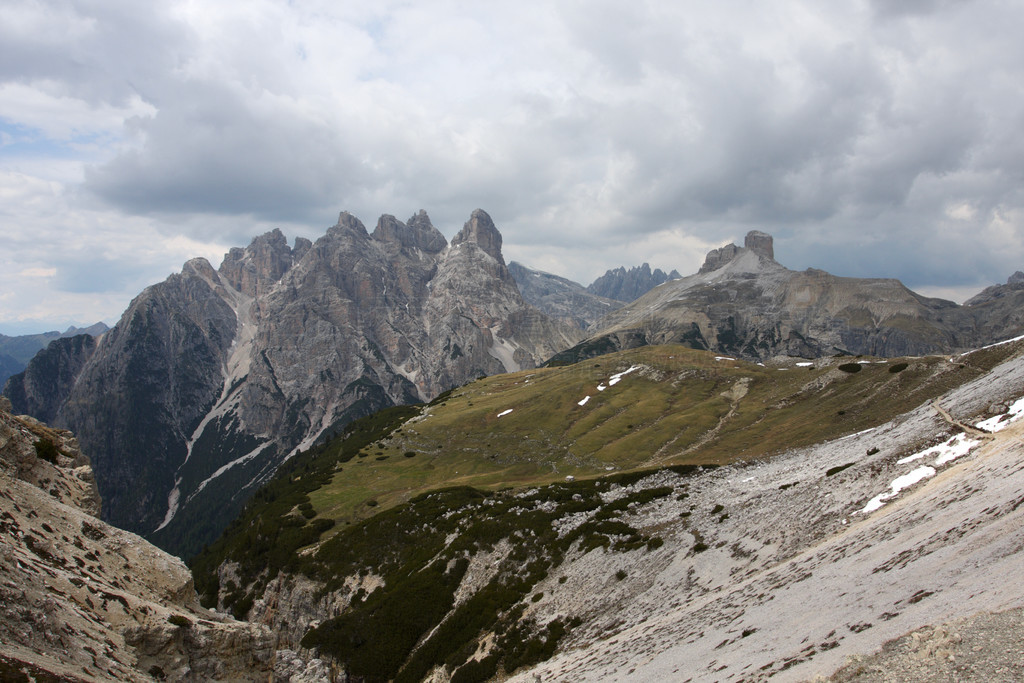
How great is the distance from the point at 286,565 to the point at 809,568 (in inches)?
2932

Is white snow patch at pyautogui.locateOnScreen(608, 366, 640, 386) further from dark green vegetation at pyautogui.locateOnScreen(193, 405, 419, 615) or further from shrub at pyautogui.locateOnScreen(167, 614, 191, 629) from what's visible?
shrub at pyautogui.locateOnScreen(167, 614, 191, 629)

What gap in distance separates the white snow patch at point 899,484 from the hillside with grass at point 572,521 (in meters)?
0.80

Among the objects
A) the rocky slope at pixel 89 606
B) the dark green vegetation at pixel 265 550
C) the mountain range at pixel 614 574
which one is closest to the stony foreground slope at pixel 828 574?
the mountain range at pixel 614 574

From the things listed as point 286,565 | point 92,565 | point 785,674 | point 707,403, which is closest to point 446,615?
point 92,565

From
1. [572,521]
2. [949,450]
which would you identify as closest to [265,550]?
[572,521]

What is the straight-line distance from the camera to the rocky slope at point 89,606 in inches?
848

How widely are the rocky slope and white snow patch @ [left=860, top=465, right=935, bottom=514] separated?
44.8 meters

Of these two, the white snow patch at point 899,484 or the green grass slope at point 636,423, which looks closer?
the white snow patch at point 899,484

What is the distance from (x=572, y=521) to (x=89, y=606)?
39575 mm

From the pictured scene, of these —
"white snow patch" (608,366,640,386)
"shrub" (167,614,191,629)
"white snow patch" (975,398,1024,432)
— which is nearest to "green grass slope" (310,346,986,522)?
"white snow patch" (608,366,640,386)

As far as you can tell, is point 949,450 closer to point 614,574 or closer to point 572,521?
point 614,574

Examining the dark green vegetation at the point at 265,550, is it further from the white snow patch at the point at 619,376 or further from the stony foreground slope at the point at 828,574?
the white snow patch at the point at 619,376

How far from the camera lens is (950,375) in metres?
83.7

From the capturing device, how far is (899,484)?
123 ft
